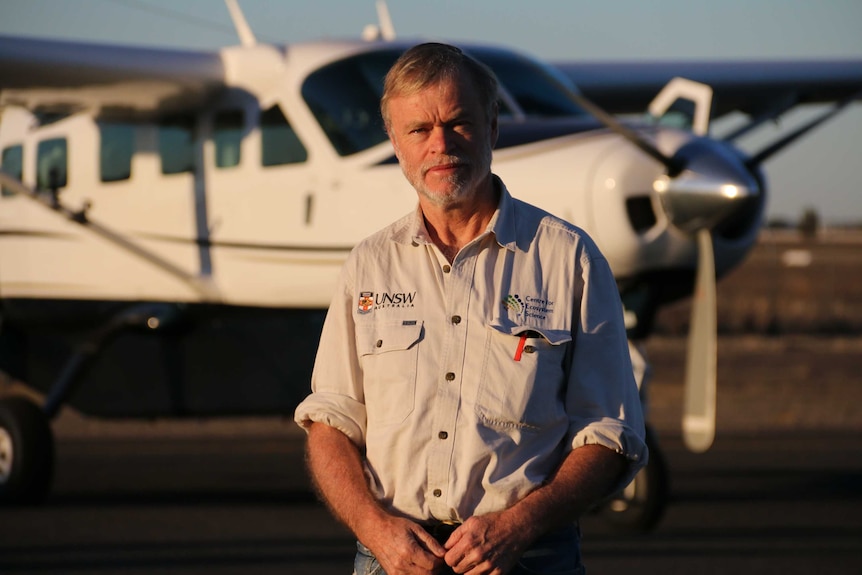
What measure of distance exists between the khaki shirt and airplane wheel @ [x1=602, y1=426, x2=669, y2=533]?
18.8 ft

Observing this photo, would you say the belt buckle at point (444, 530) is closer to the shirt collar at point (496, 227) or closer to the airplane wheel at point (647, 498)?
the shirt collar at point (496, 227)

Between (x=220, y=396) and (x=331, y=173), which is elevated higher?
(x=331, y=173)

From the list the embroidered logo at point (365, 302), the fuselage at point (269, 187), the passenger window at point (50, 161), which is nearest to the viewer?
the embroidered logo at point (365, 302)

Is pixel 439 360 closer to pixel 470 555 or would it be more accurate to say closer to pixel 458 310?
pixel 458 310

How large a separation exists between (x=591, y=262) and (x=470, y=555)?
25.7 inches

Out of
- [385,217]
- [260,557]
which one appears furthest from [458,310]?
[385,217]

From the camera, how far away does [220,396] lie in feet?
37.3

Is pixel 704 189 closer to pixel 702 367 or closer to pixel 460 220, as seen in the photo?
pixel 702 367

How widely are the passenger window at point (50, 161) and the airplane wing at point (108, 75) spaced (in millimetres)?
497

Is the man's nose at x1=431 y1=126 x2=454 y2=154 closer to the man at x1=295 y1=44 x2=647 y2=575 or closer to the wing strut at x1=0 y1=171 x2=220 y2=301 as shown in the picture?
the man at x1=295 y1=44 x2=647 y2=575

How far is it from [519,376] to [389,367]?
0.28 metres

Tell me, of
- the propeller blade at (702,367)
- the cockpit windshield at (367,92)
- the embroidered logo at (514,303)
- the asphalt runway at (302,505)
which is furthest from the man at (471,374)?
the cockpit windshield at (367,92)

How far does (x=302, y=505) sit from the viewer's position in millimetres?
10203

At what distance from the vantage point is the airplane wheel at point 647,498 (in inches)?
343
